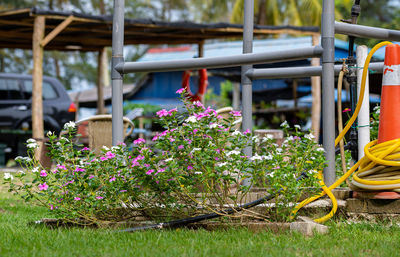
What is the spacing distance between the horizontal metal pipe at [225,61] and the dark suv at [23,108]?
8.40 metres

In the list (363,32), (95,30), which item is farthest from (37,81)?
(363,32)

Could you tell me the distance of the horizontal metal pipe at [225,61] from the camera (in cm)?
399

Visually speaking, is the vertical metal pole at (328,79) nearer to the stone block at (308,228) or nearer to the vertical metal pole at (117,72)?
the stone block at (308,228)

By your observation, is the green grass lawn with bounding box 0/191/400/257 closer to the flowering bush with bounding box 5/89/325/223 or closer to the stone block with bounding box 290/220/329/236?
the stone block with bounding box 290/220/329/236

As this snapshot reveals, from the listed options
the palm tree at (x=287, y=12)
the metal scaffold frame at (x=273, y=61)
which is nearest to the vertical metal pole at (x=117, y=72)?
the metal scaffold frame at (x=273, y=61)

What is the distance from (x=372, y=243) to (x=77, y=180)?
1963 mm

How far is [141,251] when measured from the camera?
3.14m

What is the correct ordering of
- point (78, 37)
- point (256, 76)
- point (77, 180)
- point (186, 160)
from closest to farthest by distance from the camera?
point (186, 160), point (77, 180), point (256, 76), point (78, 37)

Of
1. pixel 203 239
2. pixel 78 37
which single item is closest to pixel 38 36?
pixel 78 37

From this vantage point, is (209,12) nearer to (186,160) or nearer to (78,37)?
(78,37)

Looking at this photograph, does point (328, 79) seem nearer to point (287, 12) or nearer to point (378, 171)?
point (378, 171)

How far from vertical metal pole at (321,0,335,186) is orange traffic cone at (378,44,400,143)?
406mm

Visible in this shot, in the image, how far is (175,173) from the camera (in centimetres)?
366

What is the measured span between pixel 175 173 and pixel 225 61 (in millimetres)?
1032
